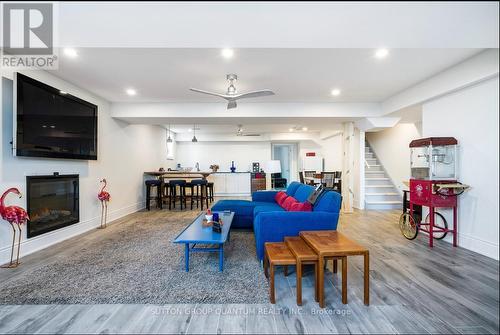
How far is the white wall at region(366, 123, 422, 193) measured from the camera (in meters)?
5.89

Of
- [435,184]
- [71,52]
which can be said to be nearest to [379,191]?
[435,184]

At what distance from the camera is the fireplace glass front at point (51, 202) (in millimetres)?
2887

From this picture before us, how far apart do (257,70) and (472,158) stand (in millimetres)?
2833

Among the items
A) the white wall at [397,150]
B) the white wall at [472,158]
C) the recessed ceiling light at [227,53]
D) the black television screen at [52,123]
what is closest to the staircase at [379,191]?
the white wall at [397,150]

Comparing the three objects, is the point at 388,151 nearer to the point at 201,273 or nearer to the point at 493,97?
the point at 493,97

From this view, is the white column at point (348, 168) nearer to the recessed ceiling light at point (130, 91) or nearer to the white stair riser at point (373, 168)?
the white stair riser at point (373, 168)

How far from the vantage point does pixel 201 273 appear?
2320mm

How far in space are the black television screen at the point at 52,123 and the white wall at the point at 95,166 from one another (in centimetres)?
16

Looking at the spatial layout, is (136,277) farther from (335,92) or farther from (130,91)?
(335,92)

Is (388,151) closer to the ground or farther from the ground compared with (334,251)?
farther from the ground

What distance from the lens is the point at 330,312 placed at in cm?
171

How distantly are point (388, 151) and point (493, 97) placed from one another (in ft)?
18.9

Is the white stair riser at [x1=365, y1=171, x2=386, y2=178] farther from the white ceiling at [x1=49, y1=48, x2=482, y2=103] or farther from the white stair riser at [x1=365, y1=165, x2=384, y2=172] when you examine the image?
the white ceiling at [x1=49, y1=48, x2=482, y2=103]

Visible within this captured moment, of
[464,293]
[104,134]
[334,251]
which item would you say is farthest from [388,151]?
[104,134]
